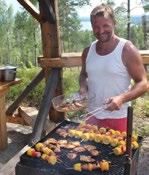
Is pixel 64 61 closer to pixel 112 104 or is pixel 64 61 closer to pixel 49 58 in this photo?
pixel 49 58

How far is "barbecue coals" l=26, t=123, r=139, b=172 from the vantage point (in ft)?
7.58

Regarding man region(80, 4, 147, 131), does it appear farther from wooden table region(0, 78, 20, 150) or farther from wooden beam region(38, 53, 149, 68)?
wooden table region(0, 78, 20, 150)

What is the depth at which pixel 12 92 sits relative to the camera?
7.24m

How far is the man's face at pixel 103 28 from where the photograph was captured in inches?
108

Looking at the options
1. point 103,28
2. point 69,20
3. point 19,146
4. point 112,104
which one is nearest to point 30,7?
point 19,146

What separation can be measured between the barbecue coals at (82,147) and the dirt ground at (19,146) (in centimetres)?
141

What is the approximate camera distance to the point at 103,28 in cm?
274

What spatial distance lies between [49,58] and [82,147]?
7.10 feet

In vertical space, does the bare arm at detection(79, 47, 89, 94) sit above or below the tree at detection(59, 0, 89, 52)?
below

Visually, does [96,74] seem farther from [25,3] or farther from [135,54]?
[25,3]

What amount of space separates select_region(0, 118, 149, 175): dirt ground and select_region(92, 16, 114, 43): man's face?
1.79 meters

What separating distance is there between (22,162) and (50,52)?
8.38 ft

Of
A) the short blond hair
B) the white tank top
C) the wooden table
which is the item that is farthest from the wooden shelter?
the short blond hair

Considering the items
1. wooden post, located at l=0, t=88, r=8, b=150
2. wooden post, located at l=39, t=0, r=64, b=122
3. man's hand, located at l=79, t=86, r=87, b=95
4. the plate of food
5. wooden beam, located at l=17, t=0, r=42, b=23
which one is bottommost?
wooden post, located at l=0, t=88, r=8, b=150
